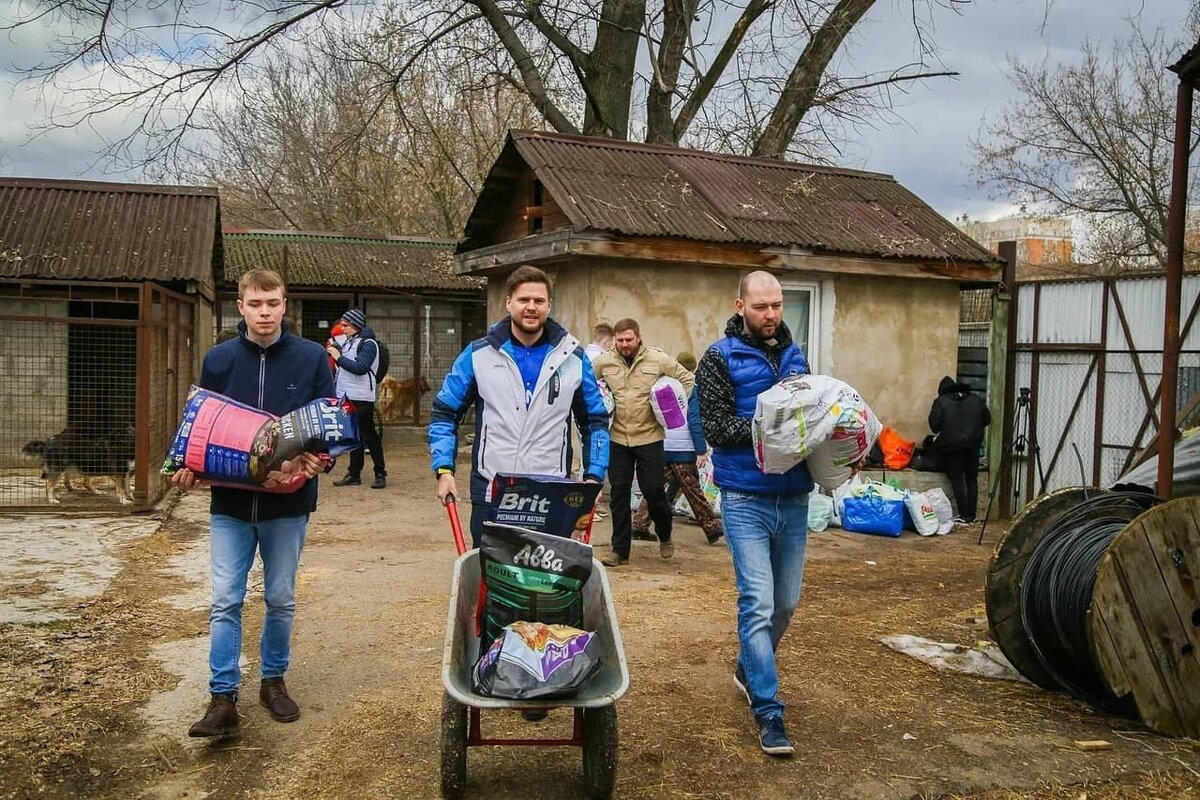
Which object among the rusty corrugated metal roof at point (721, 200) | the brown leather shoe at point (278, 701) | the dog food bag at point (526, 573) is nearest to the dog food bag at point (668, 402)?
the rusty corrugated metal roof at point (721, 200)

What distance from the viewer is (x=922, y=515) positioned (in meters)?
10.0

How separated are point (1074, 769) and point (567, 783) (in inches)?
78.6

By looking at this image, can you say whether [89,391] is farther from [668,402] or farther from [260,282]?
[260,282]

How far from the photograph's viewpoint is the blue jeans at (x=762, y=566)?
428 centimetres

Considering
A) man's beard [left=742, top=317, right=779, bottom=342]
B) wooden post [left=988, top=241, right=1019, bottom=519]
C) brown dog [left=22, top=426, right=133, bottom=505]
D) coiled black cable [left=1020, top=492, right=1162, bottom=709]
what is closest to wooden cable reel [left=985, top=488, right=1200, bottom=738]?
coiled black cable [left=1020, top=492, right=1162, bottom=709]

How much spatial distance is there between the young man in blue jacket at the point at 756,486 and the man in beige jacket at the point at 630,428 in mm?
3419

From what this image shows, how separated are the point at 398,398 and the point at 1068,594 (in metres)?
14.3

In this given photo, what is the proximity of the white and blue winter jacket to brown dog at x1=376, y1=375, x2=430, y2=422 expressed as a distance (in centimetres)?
1340

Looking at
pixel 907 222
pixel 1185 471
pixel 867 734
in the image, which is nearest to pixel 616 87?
pixel 907 222

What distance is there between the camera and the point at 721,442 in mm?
4344

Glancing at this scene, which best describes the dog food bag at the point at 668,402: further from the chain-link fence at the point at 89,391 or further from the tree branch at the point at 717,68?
the tree branch at the point at 717,68

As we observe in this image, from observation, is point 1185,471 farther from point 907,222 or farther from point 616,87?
point 616,87

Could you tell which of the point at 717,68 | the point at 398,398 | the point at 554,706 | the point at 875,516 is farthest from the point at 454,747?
the point at 717,68

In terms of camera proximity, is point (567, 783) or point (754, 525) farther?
point (754, 525)
